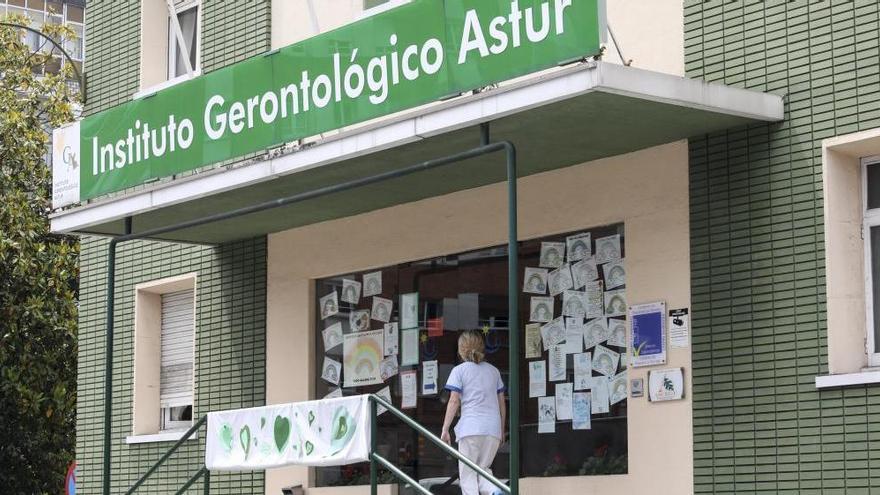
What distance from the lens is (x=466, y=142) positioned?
11117mm

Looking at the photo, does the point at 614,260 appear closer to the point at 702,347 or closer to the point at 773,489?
the point at 702,347

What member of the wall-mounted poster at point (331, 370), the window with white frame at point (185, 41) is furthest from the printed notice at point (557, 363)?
the window with white frame at point (185, 41)

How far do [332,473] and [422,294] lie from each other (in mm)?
1957

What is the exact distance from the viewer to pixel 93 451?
1728 centimetres

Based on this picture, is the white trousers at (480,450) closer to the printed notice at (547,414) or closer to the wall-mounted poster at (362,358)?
the printed notice at (547,414)

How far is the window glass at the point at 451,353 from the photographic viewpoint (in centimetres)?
1176

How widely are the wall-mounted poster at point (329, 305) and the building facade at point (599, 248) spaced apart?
3 cm

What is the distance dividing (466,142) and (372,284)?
3.32 m

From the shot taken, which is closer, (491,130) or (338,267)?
(491,130)

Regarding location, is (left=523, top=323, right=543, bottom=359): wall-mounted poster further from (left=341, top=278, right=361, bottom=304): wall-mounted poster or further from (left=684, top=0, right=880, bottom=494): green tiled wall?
(left=341, top=278, right=361, bottom=304): wall-mounted poster

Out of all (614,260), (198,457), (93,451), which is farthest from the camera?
(93,451)

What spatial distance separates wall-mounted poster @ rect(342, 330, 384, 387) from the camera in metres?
14.0

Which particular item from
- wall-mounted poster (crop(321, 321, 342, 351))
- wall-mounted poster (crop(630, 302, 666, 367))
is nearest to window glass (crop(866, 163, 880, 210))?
wall-mounted poster (crop(630, 302, 666, 367))

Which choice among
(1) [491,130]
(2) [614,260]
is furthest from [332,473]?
(1) [491,130]
